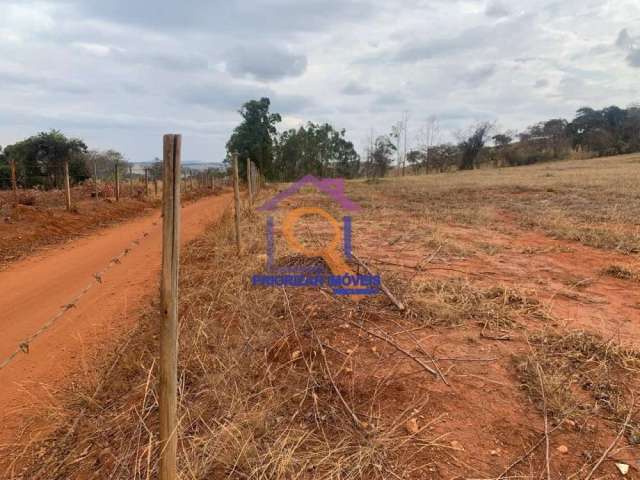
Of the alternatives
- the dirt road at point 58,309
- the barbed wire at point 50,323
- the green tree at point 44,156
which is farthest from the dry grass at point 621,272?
the green tree at point 44,156

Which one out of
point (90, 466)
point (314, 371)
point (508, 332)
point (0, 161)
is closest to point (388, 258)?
point (508, 332)

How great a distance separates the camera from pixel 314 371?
8.29 ft

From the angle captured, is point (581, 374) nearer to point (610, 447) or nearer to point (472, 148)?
point (610, 447)

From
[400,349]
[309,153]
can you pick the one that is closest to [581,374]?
[400,349]

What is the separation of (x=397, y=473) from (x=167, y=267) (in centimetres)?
137

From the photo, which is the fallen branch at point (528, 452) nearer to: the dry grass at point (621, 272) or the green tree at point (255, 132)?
the dry grass at point (621, 272)

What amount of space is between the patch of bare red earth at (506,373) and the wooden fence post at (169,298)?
1.18m

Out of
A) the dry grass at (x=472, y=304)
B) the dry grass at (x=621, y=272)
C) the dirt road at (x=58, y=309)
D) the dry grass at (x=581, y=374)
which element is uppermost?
the dry grass at (x=621, y=272)

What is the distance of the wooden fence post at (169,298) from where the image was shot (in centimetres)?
146

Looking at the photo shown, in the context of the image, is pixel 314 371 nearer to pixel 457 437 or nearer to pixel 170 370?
pixel 457 437

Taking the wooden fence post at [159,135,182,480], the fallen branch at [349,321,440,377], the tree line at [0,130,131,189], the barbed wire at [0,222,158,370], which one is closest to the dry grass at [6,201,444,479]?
the wooden fence post at [159,135,182,480]

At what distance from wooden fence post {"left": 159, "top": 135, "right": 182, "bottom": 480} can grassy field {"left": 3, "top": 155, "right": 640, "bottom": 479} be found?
0.25m

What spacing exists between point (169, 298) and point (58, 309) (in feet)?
11.2

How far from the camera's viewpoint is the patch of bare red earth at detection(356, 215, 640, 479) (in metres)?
1.81
